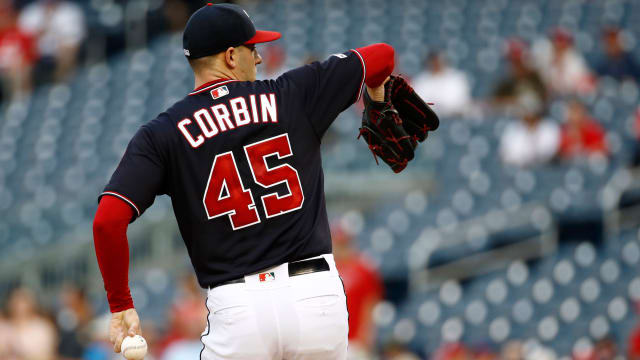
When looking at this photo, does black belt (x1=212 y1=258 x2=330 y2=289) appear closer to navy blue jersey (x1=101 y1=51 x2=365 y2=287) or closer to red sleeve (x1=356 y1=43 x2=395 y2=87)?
navy blue jersey (x1=101 y1=51 x2=365 y2=287)

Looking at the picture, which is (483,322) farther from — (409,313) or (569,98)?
(569,98)

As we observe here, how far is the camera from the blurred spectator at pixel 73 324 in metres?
6.96

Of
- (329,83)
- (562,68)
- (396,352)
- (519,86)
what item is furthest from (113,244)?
(562,68)

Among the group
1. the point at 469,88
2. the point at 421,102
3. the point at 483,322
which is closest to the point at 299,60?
the point at 469,88

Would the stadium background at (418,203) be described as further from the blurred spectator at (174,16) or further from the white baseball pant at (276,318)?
the white baseball pant at (276,318)

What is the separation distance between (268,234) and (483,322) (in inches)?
195

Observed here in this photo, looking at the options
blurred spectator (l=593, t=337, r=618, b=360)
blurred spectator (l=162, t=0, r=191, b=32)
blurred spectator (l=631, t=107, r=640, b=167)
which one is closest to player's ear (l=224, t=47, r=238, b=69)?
blurred spectator (l=593, t=337, r=618, b=360)

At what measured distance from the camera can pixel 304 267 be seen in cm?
298

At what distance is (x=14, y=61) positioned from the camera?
1281cm

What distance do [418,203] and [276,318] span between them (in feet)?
20.9

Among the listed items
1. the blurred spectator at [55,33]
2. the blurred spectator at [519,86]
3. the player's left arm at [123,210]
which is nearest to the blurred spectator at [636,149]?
the blurred spectator at [519,86]

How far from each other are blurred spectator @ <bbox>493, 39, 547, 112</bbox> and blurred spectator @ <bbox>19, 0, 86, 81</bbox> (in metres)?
5.59

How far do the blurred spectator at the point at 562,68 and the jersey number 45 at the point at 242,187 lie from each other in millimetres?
7837

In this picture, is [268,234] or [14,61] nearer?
[268,234]
